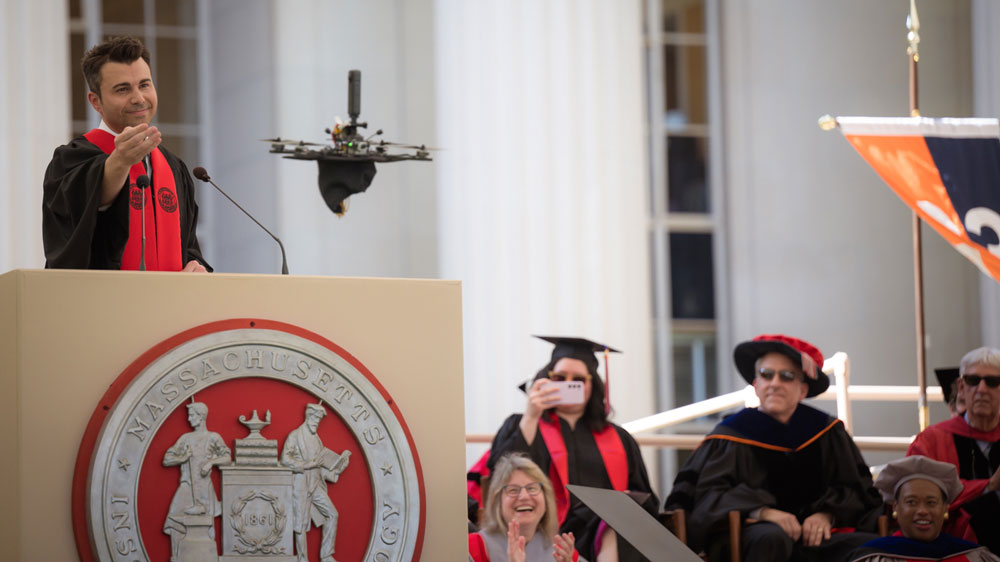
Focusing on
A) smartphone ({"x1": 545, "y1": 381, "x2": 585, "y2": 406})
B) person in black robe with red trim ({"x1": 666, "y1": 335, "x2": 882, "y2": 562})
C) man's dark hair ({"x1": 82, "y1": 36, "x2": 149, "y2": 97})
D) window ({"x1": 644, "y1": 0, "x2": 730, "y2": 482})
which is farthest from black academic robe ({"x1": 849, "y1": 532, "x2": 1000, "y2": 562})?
window ({"x1": 644, "y1": 0, "x2": 730, "y2": 482})

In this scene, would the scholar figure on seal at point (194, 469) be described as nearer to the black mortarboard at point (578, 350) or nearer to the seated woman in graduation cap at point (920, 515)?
the seated woman in graduation cap at point (920, 515)

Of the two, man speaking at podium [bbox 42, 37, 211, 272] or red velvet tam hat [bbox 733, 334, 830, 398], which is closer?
man speaking at podium [bbox 42, 37, 211, 272]

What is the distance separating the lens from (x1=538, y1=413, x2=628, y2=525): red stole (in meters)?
4.86

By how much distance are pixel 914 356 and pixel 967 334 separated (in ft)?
1.18

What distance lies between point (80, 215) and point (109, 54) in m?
0.38

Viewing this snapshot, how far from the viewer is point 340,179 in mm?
4051

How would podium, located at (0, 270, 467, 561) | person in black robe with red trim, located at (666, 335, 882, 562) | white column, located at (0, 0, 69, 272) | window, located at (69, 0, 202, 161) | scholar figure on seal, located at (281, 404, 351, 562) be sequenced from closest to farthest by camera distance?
podium, located at (0, 270, 467, 561) → scholar figure on seal, located at (281, 404, 351, 562) → person in black robe with red trim, located at (666, 335, 882, 562) → white column, located at (0, 0, 69, 272) → window, located at (69, 0, 202, 161)

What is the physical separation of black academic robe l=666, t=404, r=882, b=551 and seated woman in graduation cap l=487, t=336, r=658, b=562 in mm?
199

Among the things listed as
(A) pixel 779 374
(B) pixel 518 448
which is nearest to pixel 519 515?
(B) pixel 518 448

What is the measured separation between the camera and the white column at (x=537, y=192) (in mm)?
7000

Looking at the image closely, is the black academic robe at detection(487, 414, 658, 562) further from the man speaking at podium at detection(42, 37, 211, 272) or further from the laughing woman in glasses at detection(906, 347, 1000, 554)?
the man speaking at podium at detection(42, 37, 211, 272)

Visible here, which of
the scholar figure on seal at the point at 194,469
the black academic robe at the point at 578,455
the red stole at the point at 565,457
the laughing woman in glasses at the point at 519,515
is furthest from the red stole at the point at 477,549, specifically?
the scholar figure on seal at the point at 194,469

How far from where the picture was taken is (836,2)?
8453 millimetres

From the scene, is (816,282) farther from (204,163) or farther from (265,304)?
(265,304)
